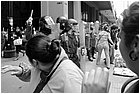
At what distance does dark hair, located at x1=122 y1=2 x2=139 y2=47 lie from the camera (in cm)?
70

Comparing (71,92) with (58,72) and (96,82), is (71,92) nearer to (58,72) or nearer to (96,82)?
(58,72)

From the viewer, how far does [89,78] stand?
0.70m

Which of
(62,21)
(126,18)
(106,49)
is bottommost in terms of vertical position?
(106,49)

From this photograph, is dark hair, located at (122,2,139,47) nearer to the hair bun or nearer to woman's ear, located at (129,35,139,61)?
woman's ear, located at (129,35,139,61)

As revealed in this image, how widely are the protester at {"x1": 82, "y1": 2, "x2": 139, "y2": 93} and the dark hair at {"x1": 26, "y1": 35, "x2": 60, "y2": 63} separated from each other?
0.62 meters

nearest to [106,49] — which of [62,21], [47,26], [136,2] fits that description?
[62,21]

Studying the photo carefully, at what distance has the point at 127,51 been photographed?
2.43 ft

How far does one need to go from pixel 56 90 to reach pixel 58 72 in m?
0.12

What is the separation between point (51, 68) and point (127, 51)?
70 centimetres

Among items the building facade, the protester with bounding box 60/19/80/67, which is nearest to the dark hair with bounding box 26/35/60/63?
Answer: the protester with bounding box 60/19/80/67

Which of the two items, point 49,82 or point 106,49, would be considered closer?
point 49,82

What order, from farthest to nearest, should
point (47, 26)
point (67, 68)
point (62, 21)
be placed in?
point (62, 21) → point (47, 26) → point (67, 68)

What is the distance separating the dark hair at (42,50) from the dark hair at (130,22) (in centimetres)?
67

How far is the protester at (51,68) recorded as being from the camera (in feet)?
3.95
